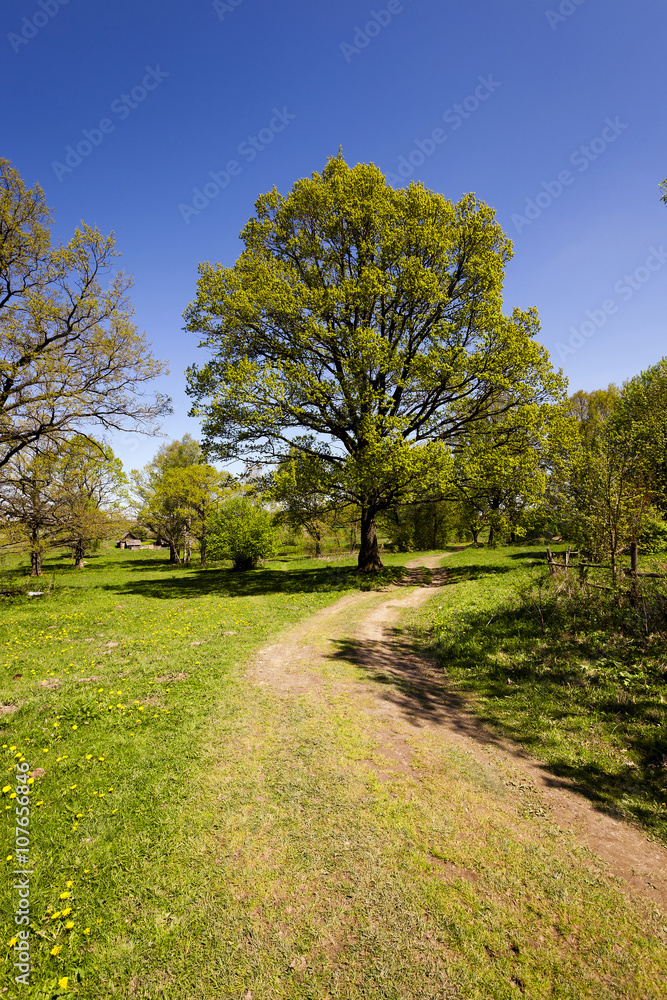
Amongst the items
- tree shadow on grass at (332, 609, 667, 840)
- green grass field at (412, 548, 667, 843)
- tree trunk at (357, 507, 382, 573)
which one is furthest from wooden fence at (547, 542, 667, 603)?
tree trunk at (357, 507, 382, 573)

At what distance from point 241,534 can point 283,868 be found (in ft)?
89.5

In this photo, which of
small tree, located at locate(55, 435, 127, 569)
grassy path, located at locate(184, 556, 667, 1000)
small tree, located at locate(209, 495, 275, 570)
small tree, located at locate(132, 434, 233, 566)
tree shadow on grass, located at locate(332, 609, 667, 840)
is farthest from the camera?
small tree, located at locate(132, 434, 233, 566)

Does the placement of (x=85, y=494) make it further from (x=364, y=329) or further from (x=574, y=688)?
(x=574, y=688)

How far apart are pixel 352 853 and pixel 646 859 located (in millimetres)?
3210

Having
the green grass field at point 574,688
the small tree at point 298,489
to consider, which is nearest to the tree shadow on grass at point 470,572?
the green grass field at point 574,688

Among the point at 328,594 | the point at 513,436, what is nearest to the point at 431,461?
the point at 513,436

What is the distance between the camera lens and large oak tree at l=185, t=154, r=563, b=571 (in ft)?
57.2

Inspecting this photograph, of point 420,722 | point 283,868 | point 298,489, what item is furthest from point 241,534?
point 283,868

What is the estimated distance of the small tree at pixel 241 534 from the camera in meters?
30.4

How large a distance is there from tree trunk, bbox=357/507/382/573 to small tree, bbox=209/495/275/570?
35.7 feet

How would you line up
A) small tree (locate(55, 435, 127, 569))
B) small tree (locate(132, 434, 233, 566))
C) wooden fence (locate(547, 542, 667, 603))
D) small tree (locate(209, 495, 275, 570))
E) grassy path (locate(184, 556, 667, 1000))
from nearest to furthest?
grassy path (locate(184, 556, 667, 1000))
wooden fence (locate(547, 542, 667, 603))
small tree (locate(55, 435, 127, 569))
small tree (locate(209, 495, 275, 570))
small tree (locate(132, 434, 233, 566))

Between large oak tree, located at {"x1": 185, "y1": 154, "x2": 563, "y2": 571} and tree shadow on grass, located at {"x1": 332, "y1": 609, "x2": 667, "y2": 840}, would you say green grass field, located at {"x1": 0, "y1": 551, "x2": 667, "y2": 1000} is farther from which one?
large oak tree, located at {"x1": 185, "y1": 154, "x2": 563, "y2": 571}

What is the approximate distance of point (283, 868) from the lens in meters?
3.91

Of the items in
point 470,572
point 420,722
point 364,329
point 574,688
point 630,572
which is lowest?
point 420,722
